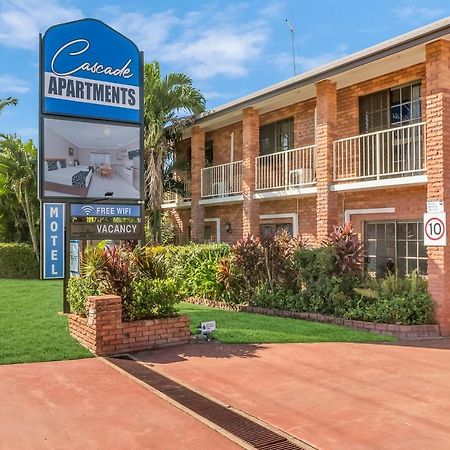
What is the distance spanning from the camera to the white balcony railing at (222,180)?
1708 centimetres

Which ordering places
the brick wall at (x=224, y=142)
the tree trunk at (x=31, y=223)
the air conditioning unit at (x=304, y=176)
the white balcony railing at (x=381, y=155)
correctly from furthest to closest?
1. the tree trunk at (x=31, y=223)
2. the brick wall at (x=224, y=142)
3. the air conditioning unit at (x=304, y=176)
4. the white balcony railing at (x=381, y=155)

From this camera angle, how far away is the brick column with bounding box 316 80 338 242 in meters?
13.0

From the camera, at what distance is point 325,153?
515 inches

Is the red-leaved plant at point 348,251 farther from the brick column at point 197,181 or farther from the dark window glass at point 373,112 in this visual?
the brick column at point 197,181

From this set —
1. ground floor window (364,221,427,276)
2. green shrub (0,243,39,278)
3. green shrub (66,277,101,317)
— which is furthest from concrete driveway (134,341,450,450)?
green shrub (0,243,39,278)

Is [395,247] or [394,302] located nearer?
[394,302]

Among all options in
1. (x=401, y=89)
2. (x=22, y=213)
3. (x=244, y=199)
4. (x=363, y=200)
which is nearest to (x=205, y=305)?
(x=244, y=199)

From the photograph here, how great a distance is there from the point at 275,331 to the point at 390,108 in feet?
21.5

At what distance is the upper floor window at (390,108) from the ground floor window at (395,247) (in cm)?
246

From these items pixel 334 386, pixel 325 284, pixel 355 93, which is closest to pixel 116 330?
pixel 334 386

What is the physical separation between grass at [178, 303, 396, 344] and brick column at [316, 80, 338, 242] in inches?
120

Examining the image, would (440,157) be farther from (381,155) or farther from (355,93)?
(355,93)

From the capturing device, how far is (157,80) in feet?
59.1

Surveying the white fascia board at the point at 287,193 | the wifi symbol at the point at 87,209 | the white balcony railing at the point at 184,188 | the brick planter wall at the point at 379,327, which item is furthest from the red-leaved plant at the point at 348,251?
the white balcony railing at the point at 184,188
